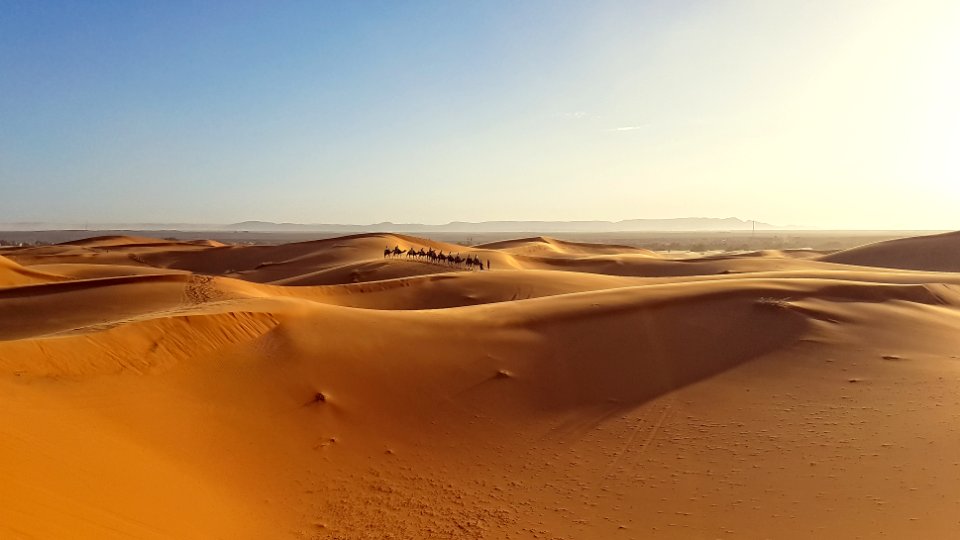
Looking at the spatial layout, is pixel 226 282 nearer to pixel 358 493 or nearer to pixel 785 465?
pixel 358 493

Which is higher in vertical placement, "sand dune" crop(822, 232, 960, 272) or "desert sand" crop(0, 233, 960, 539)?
"sand dune" crop(822, 232, 960, 272)

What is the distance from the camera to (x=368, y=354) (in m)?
9.41

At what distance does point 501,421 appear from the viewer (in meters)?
7.74

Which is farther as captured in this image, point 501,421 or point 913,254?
point 913,254

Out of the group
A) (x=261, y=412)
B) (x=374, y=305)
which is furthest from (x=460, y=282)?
(x=261, y=412)

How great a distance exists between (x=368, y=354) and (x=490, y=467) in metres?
3.49

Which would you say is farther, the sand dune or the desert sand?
the sand dune

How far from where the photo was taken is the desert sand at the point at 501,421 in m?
5.22

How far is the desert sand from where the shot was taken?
5.22 meters

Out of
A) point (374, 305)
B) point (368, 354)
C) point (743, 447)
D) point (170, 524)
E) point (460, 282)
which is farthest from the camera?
point (460, 282)

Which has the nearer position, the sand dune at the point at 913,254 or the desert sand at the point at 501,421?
the desert sand at the point at 501,421

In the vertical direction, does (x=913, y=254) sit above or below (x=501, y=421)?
above

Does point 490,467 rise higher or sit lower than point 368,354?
lower

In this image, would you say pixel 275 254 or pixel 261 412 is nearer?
pixel 261 412
